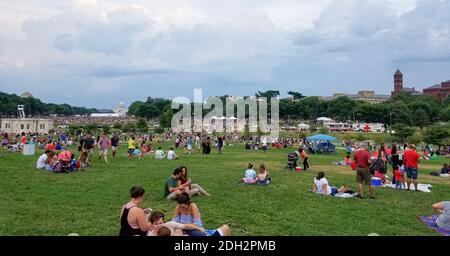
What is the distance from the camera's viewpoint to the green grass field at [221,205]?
868cm

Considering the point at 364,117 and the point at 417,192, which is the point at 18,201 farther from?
the point at 364,117

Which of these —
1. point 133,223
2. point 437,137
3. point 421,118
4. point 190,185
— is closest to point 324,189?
point 190,185

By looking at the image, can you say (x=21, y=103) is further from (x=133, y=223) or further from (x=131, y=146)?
(x=133, y=223)

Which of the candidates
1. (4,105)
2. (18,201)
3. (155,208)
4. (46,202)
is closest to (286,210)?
(155,208)

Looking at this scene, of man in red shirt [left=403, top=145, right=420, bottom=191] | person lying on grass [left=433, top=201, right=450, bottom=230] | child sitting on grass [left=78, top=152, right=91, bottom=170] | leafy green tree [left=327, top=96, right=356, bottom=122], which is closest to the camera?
person lying on grass [left=433, top=201, right=450, bottom=230]

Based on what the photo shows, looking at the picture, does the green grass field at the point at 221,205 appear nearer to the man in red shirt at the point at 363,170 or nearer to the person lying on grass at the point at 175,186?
the person lying on grass at the point at 175,186

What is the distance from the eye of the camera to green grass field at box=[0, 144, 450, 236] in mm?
8680

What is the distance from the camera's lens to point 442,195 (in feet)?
45.2

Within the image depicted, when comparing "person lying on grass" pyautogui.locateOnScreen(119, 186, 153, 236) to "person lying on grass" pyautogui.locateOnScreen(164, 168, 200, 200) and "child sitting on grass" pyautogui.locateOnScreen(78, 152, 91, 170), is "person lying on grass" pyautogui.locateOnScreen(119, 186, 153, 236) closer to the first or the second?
"person lying on grass" pyautogui.locateOnScreen(164, 168, 200, 200)

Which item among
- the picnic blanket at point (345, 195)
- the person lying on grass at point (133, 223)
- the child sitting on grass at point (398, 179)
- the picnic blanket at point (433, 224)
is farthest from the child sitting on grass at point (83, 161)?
the picnic blanket at point (433, 224)

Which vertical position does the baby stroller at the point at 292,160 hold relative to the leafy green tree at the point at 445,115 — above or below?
below

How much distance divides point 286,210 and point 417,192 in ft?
20.9

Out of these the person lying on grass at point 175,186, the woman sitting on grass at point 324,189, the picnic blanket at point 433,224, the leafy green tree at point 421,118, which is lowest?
the picnic blanket at point 433,224

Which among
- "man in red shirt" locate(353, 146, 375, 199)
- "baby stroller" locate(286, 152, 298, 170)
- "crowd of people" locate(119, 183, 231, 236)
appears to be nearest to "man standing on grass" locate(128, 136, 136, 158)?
"baby stroller" locate(286, 152, 298, 170)
